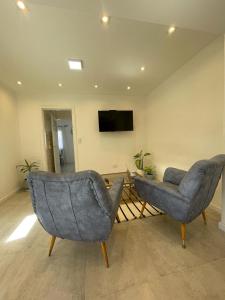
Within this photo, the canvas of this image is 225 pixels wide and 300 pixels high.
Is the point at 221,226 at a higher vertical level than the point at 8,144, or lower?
lower

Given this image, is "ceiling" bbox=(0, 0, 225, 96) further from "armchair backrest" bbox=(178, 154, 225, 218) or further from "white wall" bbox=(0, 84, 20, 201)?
"armchair backrest" bbox=(178, 154, 225, 218)

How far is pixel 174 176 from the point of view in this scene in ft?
7.93

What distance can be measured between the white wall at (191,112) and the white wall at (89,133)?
2.69 feet

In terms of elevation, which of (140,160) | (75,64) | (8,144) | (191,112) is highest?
(75,64)

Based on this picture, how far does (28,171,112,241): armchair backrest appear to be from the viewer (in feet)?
4.17

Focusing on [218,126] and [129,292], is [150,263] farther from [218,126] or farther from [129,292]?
[218,126]

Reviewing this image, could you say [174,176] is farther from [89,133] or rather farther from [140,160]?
[89,133]

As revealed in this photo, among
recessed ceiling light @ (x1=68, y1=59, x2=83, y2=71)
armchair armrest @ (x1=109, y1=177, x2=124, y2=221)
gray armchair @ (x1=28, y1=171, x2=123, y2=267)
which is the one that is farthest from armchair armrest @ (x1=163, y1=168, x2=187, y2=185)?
recessed ceiling light @ (x1=68, y1=59, x2=83, y2=71)

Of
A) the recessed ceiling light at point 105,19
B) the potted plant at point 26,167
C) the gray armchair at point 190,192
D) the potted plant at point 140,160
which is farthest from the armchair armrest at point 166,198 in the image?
the potted plant at point 26,167

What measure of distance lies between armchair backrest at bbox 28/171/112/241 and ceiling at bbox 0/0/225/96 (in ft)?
5.28

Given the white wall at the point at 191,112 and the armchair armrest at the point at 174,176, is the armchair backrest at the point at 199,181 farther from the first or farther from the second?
the white wall at the point at 191,112

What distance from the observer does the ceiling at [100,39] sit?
1536mm

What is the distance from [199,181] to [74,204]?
1.22 meters

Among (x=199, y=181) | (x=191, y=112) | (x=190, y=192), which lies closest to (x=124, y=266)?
(x=190, y=192)
